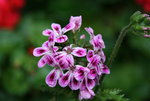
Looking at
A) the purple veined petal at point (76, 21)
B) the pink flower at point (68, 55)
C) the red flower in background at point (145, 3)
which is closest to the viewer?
the pink flower at point (68, 55)

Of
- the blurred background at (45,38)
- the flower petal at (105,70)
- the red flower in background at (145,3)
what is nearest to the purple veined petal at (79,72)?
the flower petal at (105,70)

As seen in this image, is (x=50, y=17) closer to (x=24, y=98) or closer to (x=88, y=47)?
(x=24, y=98)

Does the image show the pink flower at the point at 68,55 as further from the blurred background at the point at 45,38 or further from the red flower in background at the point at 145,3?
the red flower in background at the point at 145,3

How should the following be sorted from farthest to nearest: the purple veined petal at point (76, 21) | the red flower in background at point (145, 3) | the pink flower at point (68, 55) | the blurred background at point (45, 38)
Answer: the red flower in background at point (145, 3) < the blurred background at point (45, 38) < the purple veined petal at point (76, 21) < the pink flower at point (68, 55)

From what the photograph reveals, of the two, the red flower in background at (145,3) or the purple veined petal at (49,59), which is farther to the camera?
the red flower in background at (145,3)

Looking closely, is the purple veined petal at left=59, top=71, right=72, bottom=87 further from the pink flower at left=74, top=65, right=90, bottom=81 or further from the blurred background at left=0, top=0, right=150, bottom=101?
the blurred background at left=0, top=0, right=150, bottom=101

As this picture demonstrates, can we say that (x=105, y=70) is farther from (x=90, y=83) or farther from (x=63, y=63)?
(x=63, y=63)

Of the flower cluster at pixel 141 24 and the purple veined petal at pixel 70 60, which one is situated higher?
the flower cluster at pixel 141 24

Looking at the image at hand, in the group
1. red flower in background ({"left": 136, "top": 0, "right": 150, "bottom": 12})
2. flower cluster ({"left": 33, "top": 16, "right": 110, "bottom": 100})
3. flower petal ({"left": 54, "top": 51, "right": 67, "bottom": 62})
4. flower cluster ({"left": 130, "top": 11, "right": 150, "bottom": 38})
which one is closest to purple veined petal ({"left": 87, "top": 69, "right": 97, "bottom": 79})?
→ flower cluster ({"left": 33, "top": 16, "right": 110, "bottom": 100})
